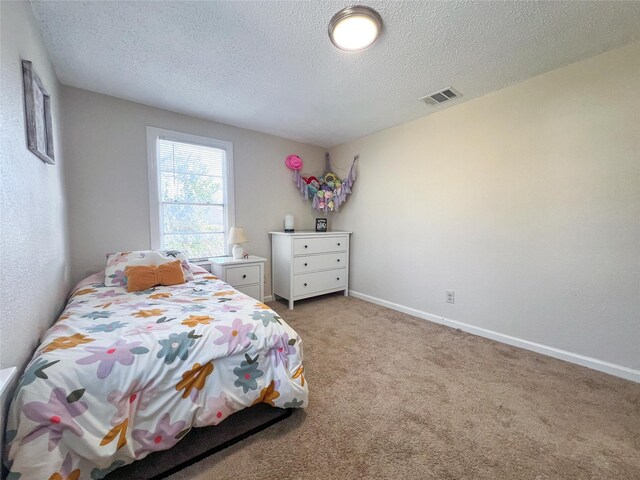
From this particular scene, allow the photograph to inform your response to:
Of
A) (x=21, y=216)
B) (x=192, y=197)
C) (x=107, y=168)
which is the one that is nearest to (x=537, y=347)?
(x=21, y=216)

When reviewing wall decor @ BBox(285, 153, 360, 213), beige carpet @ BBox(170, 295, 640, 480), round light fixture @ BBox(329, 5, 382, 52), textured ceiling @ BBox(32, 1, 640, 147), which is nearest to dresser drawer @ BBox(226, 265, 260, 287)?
beige carpet @ BBox(170, 295, 640, 480)

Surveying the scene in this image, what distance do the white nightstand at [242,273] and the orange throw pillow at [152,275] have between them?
0.56m

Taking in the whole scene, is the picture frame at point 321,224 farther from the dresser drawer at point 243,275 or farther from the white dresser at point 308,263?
the dresser drawer at point 243,275

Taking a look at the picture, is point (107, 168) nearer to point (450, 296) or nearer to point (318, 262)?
point (318, 262)

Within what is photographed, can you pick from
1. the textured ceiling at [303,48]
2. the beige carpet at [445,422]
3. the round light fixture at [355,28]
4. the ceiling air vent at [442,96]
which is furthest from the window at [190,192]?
the ceiling air vent at [442,96]

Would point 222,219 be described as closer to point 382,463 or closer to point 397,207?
point 397,207

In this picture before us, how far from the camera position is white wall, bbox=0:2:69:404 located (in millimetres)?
975

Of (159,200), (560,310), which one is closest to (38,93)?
(159,200)

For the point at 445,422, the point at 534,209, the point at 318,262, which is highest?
the point at 534,209

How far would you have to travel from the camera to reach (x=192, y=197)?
2861mm

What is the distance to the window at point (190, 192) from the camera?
8.67 ft

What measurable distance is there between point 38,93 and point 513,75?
319cm

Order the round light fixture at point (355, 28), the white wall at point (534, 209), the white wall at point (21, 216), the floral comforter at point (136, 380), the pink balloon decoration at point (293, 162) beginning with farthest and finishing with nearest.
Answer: the pink balloon decoration at point (293, 162) < the white wall at point (534, 209) < the round light fixture at point (355, 28) < the white wall at point (21, 216) < the floral comforter at point (136, 380)

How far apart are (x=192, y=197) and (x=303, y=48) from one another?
1.92 meters
